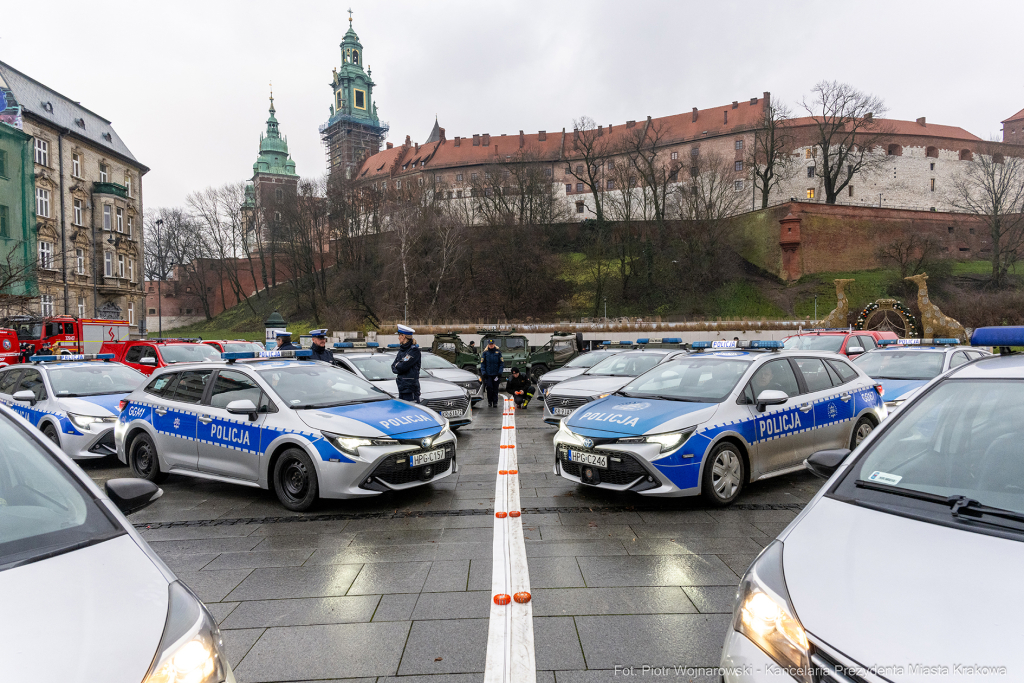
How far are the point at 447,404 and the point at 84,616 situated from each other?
30.7 ft

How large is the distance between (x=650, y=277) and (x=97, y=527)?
6033cm

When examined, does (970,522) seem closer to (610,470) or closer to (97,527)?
(97,527)

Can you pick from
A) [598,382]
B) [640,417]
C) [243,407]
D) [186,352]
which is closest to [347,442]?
[243,407]

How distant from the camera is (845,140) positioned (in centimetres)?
6456

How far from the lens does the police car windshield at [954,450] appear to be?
7.89 feet

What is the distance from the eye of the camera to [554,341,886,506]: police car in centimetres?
584

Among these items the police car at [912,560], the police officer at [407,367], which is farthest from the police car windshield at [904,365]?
the police car at [912,560]

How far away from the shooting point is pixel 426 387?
1165cm

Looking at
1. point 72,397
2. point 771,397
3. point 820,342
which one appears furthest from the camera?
point 820,342

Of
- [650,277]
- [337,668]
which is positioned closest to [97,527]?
[337,668]

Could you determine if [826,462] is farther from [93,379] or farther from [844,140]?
[844,140]

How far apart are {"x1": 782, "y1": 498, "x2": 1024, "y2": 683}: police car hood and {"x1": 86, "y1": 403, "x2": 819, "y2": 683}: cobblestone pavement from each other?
1.31 metres

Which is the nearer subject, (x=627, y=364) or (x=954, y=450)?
(x=954, y=450)

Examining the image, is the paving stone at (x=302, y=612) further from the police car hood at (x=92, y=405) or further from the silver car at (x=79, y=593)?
the police car hood at (x=92, y=405)
